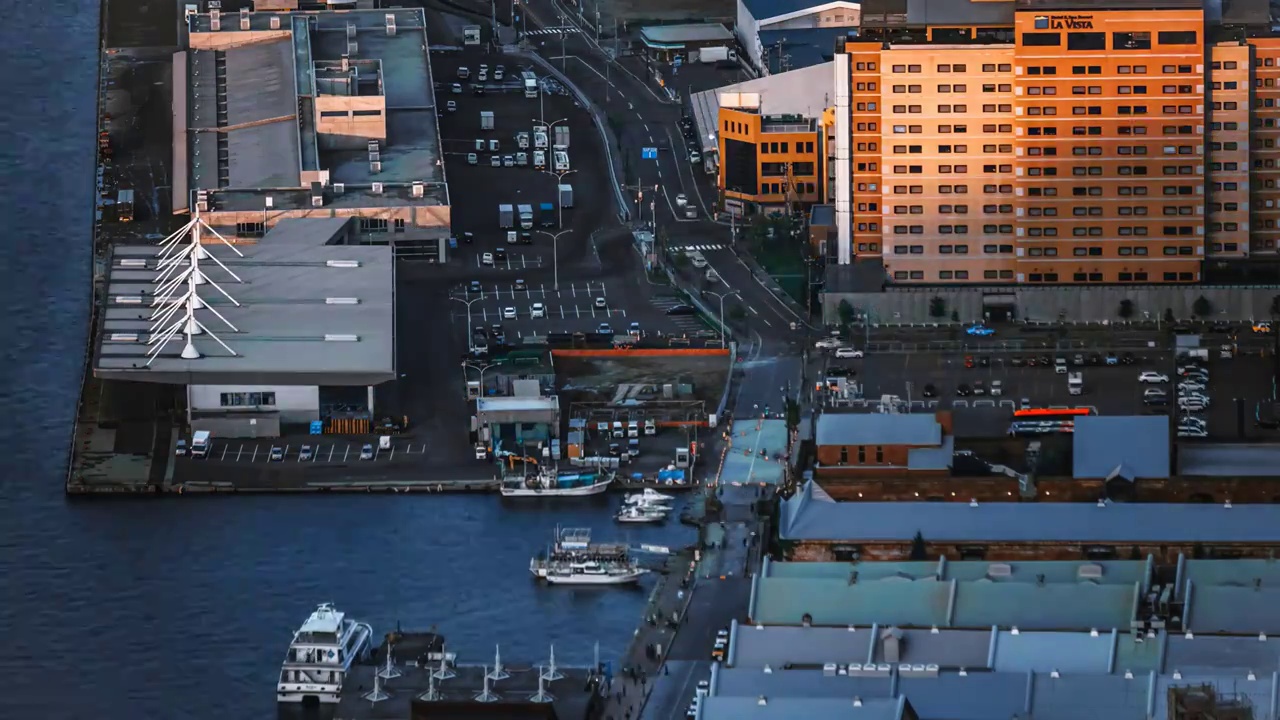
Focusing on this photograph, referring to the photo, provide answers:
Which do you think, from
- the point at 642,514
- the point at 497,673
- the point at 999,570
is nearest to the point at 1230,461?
the point at 999,570

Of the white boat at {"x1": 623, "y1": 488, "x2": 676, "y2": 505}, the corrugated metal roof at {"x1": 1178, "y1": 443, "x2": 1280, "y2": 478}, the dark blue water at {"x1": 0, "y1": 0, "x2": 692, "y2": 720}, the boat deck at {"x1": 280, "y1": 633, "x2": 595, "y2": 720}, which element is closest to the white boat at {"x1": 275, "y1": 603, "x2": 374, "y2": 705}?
the boat deck at {"x1": 280, "y1": 633, "x2": 595, "y2": 720}

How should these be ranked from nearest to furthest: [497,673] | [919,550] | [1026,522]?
[497,673] → [919,550] → [1026,522]

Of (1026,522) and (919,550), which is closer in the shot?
(919,550)

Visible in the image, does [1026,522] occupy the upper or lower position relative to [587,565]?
upper

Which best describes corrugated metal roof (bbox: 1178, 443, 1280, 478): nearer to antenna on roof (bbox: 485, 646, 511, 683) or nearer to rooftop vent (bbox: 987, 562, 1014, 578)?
rooftop vent (bbox: 987, 562, 1014, 578)

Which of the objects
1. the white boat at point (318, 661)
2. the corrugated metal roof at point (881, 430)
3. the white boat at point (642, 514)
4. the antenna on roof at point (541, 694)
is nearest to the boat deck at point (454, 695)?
the antenna on roof at point (541, 694)

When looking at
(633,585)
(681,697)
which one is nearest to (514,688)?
(681,697)

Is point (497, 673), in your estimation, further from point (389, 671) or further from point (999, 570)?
point (999, 570)

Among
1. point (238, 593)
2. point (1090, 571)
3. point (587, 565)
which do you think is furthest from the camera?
point (587, 565)
